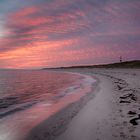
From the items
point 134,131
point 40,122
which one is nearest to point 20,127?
point 40,122

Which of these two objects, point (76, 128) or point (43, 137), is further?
point (76, 128)

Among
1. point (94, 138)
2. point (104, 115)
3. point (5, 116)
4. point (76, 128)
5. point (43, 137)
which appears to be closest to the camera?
point (94, 138)

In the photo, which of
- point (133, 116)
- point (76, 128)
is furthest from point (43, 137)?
point (133, 116)

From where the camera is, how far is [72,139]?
512 centimetres

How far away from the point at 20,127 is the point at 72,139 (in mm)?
2612

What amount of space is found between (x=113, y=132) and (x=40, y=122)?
320 cm

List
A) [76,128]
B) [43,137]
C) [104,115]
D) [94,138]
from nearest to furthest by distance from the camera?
1. [94,138]
2. [43,137]
3. [76,128]
4. [104,115]

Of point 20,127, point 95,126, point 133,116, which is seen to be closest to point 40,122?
point 20,127

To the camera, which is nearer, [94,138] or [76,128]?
[94,138]

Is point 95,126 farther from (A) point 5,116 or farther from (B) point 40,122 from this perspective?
(A) point 5,116

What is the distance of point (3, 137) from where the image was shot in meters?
5.79

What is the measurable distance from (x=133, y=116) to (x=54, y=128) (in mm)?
3020

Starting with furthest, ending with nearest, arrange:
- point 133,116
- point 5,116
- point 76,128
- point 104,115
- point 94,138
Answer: point 5,116, point 104,115, point 133,116, point 76,128, point 94,138

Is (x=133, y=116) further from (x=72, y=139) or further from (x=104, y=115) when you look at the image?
(x=72, y=139)
